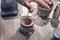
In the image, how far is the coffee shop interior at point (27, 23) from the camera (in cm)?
84

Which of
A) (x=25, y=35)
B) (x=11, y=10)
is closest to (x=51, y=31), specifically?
(x=25, y=35)

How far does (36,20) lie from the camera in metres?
0.92

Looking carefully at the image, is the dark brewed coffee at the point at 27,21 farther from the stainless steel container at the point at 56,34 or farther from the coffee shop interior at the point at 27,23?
the stainless steel container at the point at 56,34

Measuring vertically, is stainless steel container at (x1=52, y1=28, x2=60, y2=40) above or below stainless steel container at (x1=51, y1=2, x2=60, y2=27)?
below

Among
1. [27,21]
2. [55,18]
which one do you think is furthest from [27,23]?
[55,18]

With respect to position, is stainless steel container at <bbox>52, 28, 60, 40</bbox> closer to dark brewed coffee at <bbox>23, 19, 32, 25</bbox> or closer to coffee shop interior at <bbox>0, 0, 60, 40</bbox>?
coffee shop interior at <bbox>0, 0, 60, 40</bbox>

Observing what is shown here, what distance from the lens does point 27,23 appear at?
0.84 m

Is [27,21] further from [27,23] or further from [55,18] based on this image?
[55,18]

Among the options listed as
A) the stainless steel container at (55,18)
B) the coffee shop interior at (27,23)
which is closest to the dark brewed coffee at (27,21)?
the coffee shop interior at (27,23)

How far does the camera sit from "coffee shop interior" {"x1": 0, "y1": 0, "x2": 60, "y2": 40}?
33.1 inches

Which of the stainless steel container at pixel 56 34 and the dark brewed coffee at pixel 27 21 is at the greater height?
the dark brewed coffee at pixel 27 21

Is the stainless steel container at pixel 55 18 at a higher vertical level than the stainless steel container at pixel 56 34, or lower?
higher

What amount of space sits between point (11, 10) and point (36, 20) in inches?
6.5

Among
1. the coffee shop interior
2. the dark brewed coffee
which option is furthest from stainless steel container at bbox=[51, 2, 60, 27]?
the dark brewed coffee
